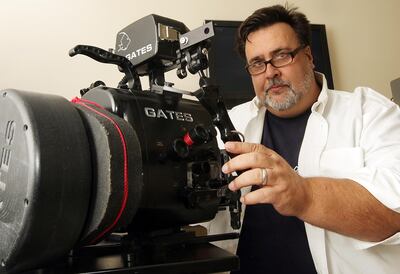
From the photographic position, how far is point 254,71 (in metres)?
1.25

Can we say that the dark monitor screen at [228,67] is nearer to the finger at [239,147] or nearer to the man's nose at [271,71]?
the man's nose at [271,71]

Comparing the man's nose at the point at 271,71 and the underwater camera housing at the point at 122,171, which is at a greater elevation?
the man's nose at the point at 271,71

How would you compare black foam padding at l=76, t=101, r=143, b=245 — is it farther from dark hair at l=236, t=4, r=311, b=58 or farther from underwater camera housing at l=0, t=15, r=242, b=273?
dark hair at l=236, t=4, r=311, b=58

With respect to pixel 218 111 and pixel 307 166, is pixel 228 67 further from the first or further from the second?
pixel 218 111

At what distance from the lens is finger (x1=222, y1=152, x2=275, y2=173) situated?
0.57m

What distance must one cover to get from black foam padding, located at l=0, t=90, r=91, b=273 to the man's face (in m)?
0.86

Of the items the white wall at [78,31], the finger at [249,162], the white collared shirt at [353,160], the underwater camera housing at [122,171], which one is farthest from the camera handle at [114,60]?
the white wall at [78,31]

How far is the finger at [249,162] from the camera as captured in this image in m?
0.57

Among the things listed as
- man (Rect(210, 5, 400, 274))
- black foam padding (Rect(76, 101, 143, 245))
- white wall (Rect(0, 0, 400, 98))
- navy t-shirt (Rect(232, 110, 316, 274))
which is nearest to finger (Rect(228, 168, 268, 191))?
man (Rect(210, 5, 400, 274))

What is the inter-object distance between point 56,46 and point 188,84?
0.59 m

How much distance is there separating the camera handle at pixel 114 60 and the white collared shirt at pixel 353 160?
50cm

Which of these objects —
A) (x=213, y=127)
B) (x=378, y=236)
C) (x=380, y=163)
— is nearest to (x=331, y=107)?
(x=380, y=163)

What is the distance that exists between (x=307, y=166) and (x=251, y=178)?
547 millimetres

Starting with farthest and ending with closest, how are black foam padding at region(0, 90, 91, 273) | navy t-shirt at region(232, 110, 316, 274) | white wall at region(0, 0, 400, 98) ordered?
white wall at region(0, 0, 400, 98) < navy t-shirt at region(232, 110, 316, 274) < black foam padding at region(0, 90, 91, 273)
